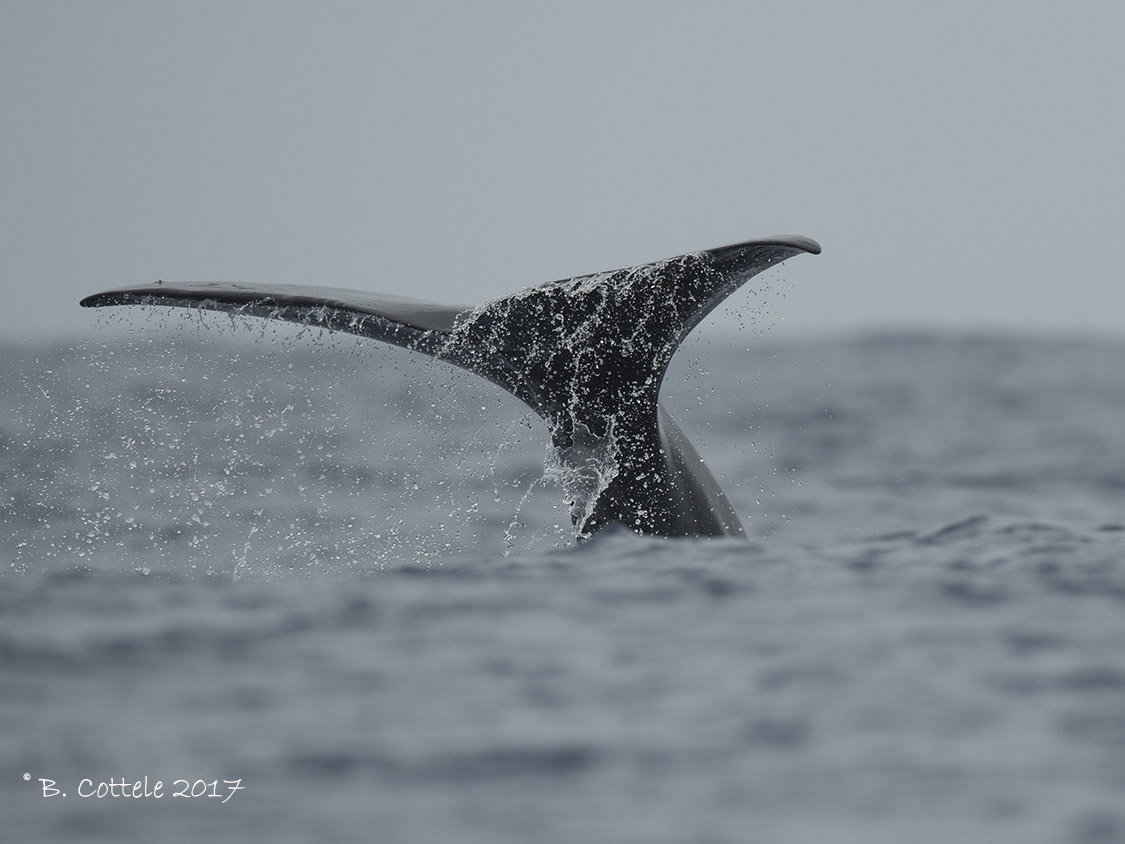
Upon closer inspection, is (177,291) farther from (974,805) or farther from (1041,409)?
(1041,409)

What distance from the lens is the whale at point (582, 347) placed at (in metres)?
7.80

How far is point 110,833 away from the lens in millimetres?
4195

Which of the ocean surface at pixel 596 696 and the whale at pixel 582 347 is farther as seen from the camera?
the whale at pixel 582 347

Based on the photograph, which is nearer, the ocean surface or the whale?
the ocean surface

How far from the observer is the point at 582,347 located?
8000mm

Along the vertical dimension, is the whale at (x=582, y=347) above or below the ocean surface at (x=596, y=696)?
above

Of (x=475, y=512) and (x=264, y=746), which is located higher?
(x=264, y=746)

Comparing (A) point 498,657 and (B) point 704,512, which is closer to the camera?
(A) point 498,657

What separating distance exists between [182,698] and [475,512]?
10.8m

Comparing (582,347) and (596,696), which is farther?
(582,347)

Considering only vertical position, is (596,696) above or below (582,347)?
below

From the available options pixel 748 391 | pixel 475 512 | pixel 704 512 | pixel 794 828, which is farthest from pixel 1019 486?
pixel 748 391

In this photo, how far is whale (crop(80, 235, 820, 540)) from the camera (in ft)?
25.6

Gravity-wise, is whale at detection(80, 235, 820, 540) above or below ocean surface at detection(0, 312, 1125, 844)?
above
